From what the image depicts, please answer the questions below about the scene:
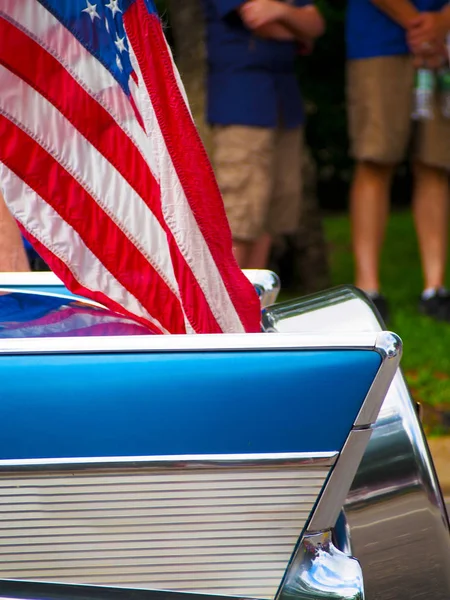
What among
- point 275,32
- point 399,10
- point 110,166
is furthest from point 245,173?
point 110,166

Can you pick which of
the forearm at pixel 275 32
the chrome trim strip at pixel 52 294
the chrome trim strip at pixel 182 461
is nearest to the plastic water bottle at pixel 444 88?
the forearm at pixel 275 32

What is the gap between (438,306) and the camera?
18.2 ft

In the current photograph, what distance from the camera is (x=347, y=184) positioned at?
11.7 m

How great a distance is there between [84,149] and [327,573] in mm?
1048

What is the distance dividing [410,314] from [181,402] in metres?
4.11

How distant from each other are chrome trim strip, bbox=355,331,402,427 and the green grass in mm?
2546

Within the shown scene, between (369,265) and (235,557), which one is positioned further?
(369,265)

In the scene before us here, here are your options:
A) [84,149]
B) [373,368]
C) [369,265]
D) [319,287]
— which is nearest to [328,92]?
[319,287]

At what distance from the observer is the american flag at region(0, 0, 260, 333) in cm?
221

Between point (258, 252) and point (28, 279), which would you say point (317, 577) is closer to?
point (28, 279)

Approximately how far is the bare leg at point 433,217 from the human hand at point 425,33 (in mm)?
633

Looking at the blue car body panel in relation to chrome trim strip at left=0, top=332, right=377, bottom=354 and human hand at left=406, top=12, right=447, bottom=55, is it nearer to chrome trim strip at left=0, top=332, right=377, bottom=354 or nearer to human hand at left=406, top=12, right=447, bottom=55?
chrome trim strip at left=0, top=332, right=377, bottom=354

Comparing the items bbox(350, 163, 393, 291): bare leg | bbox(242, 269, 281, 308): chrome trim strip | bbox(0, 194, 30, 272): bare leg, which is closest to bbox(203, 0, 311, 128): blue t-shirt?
bbox(350, 163, 393, 291): bare leg

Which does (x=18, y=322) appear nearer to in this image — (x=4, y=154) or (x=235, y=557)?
(x=4, y=154)
